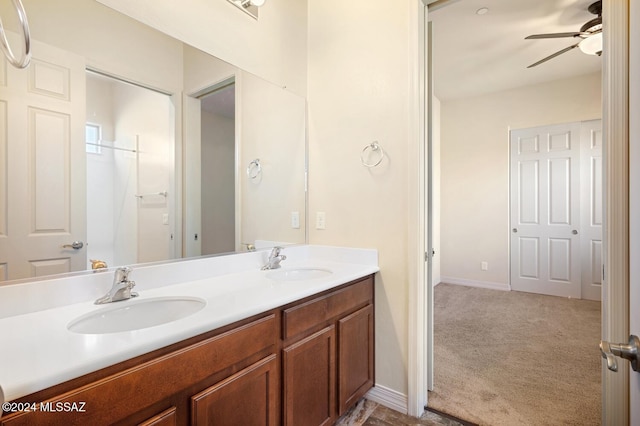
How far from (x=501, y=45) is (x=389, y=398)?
11.5 ft

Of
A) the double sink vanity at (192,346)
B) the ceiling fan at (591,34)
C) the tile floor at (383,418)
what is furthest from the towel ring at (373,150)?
the ceiling fan at (591,34)

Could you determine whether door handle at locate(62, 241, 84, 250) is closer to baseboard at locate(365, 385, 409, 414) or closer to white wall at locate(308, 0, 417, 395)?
white wall at locate(308, 0, 417, 395)

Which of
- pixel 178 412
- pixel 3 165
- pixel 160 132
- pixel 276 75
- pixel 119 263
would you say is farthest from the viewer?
pixel 276 75

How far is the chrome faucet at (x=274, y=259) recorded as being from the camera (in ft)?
5.89

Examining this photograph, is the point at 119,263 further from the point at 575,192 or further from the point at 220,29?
the point at 575,192

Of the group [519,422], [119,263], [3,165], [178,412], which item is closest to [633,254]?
[178,412]

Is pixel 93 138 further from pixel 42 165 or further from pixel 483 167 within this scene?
pixel 483 167

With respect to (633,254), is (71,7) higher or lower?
higher

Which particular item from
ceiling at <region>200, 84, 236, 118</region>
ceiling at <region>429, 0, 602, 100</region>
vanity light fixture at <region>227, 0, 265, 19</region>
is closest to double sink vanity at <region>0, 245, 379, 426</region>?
ceiling at <region>200, 84, 236, 118</region>

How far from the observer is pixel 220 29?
167 centimetres

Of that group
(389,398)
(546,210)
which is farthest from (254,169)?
(546,210)

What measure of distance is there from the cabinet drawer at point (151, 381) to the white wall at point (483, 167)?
4310mm

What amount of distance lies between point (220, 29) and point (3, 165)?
1197 millimetres

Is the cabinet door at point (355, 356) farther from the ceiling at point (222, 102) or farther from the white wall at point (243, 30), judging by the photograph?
the white wall at point (243, 30)
